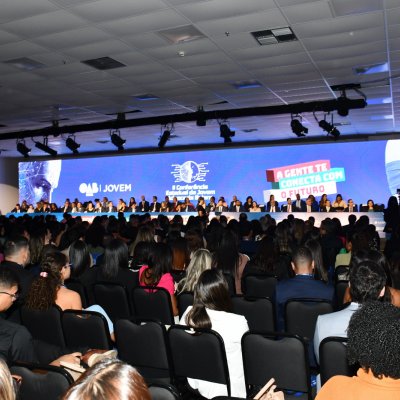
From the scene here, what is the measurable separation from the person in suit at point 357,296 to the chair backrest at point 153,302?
1796 mm

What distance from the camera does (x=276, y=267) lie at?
567 centimetres

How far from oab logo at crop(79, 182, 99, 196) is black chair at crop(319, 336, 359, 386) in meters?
17.6

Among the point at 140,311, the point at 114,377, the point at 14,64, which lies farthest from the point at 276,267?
the point at 14,64

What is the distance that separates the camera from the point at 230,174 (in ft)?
56.7

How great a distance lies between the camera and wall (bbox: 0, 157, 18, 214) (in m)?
21.5

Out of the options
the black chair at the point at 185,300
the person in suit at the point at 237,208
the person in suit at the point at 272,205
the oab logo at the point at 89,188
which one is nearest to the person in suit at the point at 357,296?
the black chair at the point at 185,300

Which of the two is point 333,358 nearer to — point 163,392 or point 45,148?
point 163,392

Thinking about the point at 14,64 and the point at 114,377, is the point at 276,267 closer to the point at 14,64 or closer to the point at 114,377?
the point at 114,377

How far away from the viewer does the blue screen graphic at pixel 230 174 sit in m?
15.6

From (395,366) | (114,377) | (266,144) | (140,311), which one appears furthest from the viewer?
(266,144)

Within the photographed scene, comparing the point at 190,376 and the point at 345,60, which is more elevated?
the point at 345,60

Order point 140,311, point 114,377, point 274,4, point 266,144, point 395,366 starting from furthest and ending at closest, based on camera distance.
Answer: point 266,144, point 274,4, point 140,311, point 395,366, point 114,377

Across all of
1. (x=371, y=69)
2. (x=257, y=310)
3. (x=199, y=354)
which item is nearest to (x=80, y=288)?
(x=257, y=310)

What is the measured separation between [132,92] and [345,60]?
14.2 feet
